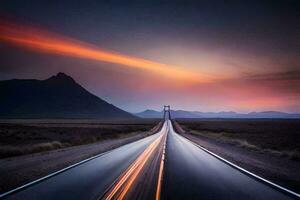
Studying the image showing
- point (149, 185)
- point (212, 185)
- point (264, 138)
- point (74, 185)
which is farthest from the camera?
point (264, 138)

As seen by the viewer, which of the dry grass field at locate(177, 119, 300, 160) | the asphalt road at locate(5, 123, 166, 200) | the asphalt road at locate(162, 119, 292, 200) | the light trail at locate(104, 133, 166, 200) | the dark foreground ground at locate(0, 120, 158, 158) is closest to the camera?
the light trail at locate(104, 133, 166, 200)

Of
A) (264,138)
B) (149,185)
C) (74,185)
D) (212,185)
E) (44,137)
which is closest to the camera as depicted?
(149,185)

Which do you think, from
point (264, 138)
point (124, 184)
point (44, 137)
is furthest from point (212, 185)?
point (264, 138)

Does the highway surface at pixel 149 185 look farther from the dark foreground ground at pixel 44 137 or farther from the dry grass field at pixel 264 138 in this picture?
the dark foreground ground at pixel 44 137

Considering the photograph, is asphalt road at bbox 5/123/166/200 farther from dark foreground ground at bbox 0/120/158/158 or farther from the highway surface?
dark foreground ground at bbox 0/120/158/158

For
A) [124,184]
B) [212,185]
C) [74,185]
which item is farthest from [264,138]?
[74,185]

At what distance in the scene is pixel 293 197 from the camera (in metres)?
9.37

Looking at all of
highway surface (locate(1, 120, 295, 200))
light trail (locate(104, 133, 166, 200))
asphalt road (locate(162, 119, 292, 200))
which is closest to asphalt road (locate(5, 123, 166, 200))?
highway surface (locate(1, 120, 295, 200))

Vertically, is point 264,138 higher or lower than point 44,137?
lower

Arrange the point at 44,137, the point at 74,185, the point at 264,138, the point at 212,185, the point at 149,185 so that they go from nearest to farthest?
the point at 149,185 → the point at 74,185 → the point at 212,185 → the point at 44,137 → the point at 264,138

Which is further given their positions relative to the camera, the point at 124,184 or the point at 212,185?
the point at 212,185

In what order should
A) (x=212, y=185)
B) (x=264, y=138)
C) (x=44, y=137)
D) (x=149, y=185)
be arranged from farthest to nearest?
(x=264, y=138) → (x=44, y=137) → (x=212, y=185) → (x=149, y=185)

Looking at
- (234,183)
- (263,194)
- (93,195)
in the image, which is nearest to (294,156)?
(234,183)

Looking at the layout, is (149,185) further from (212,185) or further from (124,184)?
(212,185)
